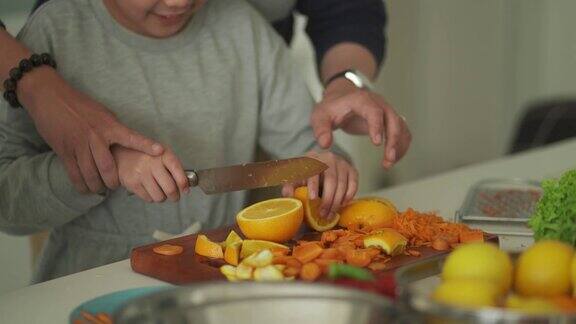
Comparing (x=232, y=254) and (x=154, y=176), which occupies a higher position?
(x=154, y=176)

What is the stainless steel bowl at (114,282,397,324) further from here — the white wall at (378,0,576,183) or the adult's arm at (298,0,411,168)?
the white wall at (378,0,576,183)

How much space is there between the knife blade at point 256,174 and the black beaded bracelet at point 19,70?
0.97 feet

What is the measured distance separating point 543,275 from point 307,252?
368 mm

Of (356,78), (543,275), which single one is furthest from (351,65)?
(543,275)

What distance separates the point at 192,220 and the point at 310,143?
261 millimetres

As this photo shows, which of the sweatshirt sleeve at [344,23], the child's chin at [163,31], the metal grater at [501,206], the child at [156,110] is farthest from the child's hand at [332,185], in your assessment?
the sweatshirt sleeve at [344,23]

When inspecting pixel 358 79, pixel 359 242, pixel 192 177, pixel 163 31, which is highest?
pixel 163 31

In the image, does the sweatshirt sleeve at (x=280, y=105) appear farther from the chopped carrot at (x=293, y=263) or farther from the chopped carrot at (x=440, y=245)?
the chopped carrot at (x=293, y=263)

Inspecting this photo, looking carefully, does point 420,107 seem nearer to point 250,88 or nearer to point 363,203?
point 250,88

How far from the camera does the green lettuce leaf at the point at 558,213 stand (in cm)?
114

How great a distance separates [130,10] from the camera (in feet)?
4.97

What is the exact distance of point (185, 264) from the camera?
4.18ft

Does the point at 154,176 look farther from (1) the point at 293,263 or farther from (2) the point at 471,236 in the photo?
(2) the point at 471,236

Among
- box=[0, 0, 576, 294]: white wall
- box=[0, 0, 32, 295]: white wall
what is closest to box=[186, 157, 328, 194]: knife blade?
box=[0, 0, 32, 295]: white wall
